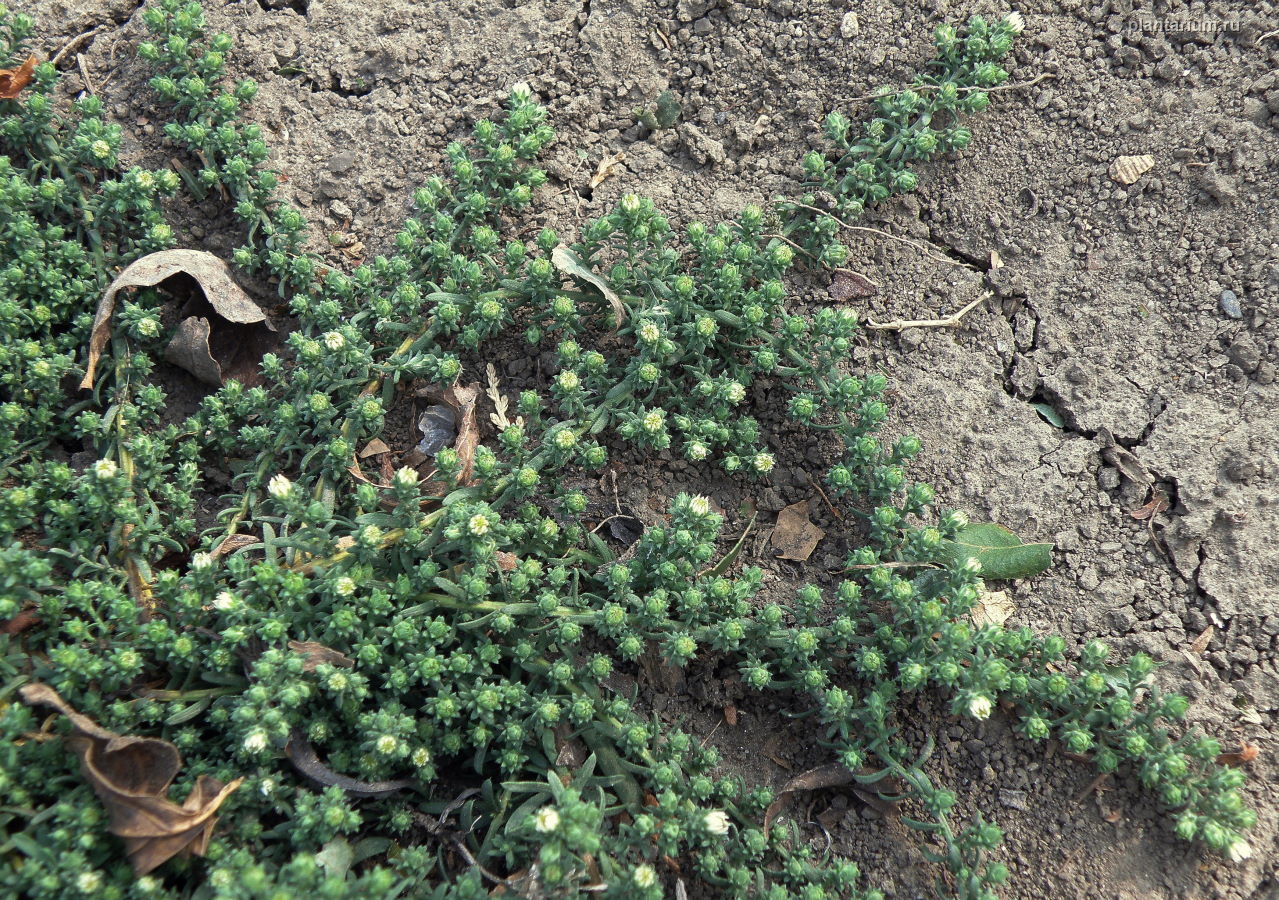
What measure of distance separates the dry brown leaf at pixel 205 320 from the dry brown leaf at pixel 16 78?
1.05 m

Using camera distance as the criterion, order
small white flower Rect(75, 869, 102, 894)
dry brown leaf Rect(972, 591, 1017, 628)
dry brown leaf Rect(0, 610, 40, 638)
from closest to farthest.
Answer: small white flower Rect(75, 869, 102, 894) → dry brown leaf Rect(0, 610, 40, 638) → dry brown leaf Rect(972, 591, 1017, 628)

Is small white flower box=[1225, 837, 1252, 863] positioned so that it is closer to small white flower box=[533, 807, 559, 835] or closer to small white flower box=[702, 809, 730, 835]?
small white flower box=[702, 809, 730, 835]

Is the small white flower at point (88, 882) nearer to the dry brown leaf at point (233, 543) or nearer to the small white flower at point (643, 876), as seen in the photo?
the dry brown leaf at point (233, 543)

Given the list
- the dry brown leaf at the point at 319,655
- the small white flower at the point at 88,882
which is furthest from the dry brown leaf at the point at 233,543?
the small white flower at the point at 88,882

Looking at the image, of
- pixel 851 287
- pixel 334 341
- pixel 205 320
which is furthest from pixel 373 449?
pixel 851 287

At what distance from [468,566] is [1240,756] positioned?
122 inches

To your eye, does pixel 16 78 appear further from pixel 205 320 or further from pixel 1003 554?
pixel 1003 554

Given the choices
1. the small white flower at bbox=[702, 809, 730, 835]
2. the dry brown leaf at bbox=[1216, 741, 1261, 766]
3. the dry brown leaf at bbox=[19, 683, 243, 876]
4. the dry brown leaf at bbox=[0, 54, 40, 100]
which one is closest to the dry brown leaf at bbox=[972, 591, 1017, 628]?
the dry brown leaf at bbox=[1216, 741, 1261, 766]

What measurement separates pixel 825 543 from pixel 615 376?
1.20 metres

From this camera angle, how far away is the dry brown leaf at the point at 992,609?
3.82 metres

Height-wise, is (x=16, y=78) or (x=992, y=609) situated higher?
(x=16, y=78)

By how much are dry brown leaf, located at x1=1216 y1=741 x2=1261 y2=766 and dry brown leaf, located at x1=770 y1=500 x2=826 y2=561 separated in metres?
1.74

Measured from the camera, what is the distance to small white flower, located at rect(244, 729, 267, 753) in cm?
306

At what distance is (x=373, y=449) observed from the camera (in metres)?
4.09
